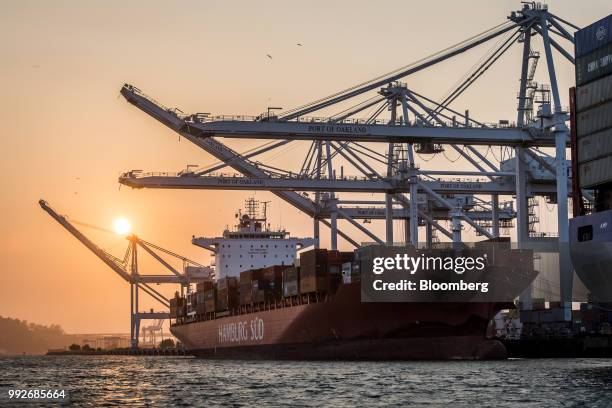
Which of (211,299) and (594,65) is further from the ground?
(594,65)

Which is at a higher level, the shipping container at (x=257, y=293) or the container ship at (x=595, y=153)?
the container ship at (x=595, y=153)

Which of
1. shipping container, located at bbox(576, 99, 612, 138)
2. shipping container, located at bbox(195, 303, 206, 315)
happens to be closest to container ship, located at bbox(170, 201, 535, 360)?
shipping container, located at bbox(195, 303, 206, 315)

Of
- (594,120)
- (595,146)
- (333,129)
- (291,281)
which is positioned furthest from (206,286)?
(594,120)

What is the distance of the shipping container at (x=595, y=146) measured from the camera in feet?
175

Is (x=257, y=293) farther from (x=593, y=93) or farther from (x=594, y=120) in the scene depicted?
(x=593, y=93)

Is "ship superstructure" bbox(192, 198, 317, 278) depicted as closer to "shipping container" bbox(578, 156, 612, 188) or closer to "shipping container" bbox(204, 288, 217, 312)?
"shipping container" bbox(204, 288, 217, 312)

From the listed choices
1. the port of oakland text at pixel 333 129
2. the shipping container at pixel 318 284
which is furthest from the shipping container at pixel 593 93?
the shipping container at pixel 318 284

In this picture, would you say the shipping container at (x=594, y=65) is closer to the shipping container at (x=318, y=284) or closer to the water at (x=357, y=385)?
the water at (x=357, y=385)

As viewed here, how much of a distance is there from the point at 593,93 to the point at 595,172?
3.70 metres

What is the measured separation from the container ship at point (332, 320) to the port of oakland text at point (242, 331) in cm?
5

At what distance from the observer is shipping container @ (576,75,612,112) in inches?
2104

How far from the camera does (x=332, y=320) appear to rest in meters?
51.8

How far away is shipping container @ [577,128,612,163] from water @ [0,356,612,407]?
31.4 ft

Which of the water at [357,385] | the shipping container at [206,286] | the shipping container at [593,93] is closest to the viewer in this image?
the water at [357,385]
